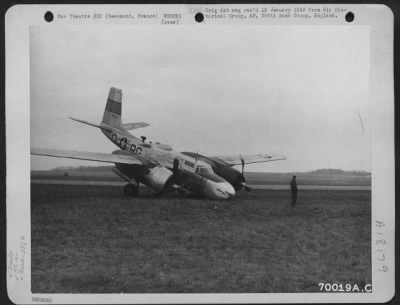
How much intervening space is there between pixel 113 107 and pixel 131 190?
0.52 metres

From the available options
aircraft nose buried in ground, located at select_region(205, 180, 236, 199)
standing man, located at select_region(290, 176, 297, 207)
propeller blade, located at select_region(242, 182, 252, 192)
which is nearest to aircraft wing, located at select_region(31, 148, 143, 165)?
aircraft nose buried in ground, located at select_region(205, 180, 236, 199)

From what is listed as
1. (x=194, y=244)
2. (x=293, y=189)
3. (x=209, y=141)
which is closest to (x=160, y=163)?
(x=209, y=141)

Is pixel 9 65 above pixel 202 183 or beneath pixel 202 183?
above

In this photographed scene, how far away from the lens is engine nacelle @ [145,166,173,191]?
2.54 meters

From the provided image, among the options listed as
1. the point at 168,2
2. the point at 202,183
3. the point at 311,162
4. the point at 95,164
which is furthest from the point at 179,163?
the point at 168,2

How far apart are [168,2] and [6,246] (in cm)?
171

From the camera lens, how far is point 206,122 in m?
2.38

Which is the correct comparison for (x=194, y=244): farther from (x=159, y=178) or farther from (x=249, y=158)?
(x=249, y=158)

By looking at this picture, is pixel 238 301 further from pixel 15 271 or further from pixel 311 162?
pixel 15 271

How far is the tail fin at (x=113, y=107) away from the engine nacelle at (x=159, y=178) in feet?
1.32

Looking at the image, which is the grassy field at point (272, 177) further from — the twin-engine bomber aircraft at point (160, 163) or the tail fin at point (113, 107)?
the tail fin at point (113, 107)

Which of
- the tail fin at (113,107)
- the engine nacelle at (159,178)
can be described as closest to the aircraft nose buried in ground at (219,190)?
the engine nacelle at (159,178)

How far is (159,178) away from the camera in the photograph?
2574mm

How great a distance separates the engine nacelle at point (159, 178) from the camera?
2.54 meters
